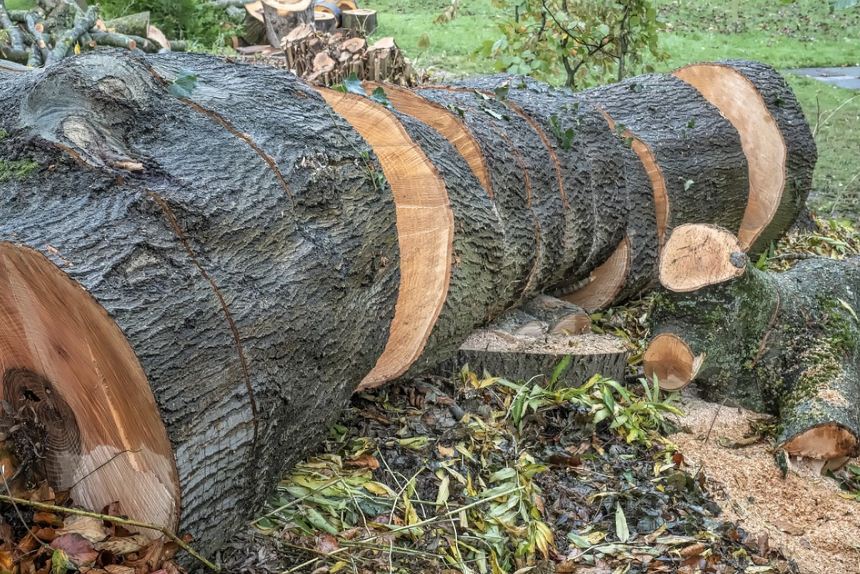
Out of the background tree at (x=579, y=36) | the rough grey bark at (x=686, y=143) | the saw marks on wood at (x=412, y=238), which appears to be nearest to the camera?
the saw marks on wood at (x=412, y=238)

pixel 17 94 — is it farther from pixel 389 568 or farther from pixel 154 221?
pixel 389 568

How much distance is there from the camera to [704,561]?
2564 millimetres

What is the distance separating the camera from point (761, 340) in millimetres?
3658

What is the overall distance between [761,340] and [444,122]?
5.22ft

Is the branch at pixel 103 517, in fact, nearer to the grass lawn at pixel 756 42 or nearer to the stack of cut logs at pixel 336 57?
the stack of cut logs at pixel 336 57

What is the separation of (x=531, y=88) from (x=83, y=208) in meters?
2.55

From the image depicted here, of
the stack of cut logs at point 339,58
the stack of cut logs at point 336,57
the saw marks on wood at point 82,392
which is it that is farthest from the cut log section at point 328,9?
the saw marks on wood at point 82,392

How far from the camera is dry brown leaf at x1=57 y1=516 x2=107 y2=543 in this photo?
1.97 m

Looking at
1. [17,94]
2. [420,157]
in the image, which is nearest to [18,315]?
[17,94]

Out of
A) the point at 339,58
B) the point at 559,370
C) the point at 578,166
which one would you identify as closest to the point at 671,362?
the point at 559,370

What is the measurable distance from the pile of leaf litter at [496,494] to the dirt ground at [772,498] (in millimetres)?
100

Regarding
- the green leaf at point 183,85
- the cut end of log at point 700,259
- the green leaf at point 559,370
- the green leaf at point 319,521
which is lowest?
the green leaf at point 559,370

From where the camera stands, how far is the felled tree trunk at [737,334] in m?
3.58

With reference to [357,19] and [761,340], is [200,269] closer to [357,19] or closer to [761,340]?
[761,340]
